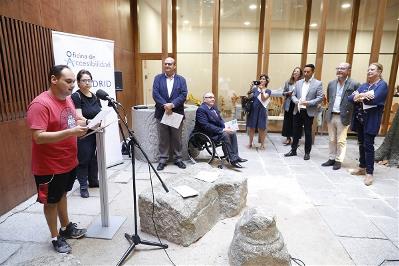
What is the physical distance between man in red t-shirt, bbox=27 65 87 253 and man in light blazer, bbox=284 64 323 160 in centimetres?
374

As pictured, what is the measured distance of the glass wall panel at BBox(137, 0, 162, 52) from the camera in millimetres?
6836

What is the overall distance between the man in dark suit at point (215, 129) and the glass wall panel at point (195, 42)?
8.96 feet

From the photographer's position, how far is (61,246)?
235 cm

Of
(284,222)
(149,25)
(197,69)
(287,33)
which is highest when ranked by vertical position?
(149,25)

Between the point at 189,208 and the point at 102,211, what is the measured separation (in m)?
0.88

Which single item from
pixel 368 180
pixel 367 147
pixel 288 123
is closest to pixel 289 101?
pixel 288 123

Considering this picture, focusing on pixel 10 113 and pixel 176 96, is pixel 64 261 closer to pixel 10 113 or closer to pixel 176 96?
pixel 10 113

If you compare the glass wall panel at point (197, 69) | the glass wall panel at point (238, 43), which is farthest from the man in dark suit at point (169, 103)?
the glass wall panel at point (238, 43)

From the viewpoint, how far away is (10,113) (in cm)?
302

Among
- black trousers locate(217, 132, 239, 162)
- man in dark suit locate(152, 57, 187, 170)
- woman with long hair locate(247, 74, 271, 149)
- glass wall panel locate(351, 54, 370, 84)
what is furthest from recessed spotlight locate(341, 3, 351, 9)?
man in dark suit locate(152, 57, 187, 170)

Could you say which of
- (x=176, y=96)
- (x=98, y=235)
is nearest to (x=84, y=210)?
(x=98, y=235)

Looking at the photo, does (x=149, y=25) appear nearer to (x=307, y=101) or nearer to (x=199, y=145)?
(x=199, y=145)

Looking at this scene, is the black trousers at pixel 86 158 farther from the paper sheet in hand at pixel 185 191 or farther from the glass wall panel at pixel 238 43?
→ the glass wall panel at pixel 238 43

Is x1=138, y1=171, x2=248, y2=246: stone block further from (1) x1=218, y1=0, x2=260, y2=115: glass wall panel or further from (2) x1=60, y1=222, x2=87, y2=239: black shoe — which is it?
(1) x1=218, y1=0, x2=260, y2=115: glass wall panel
